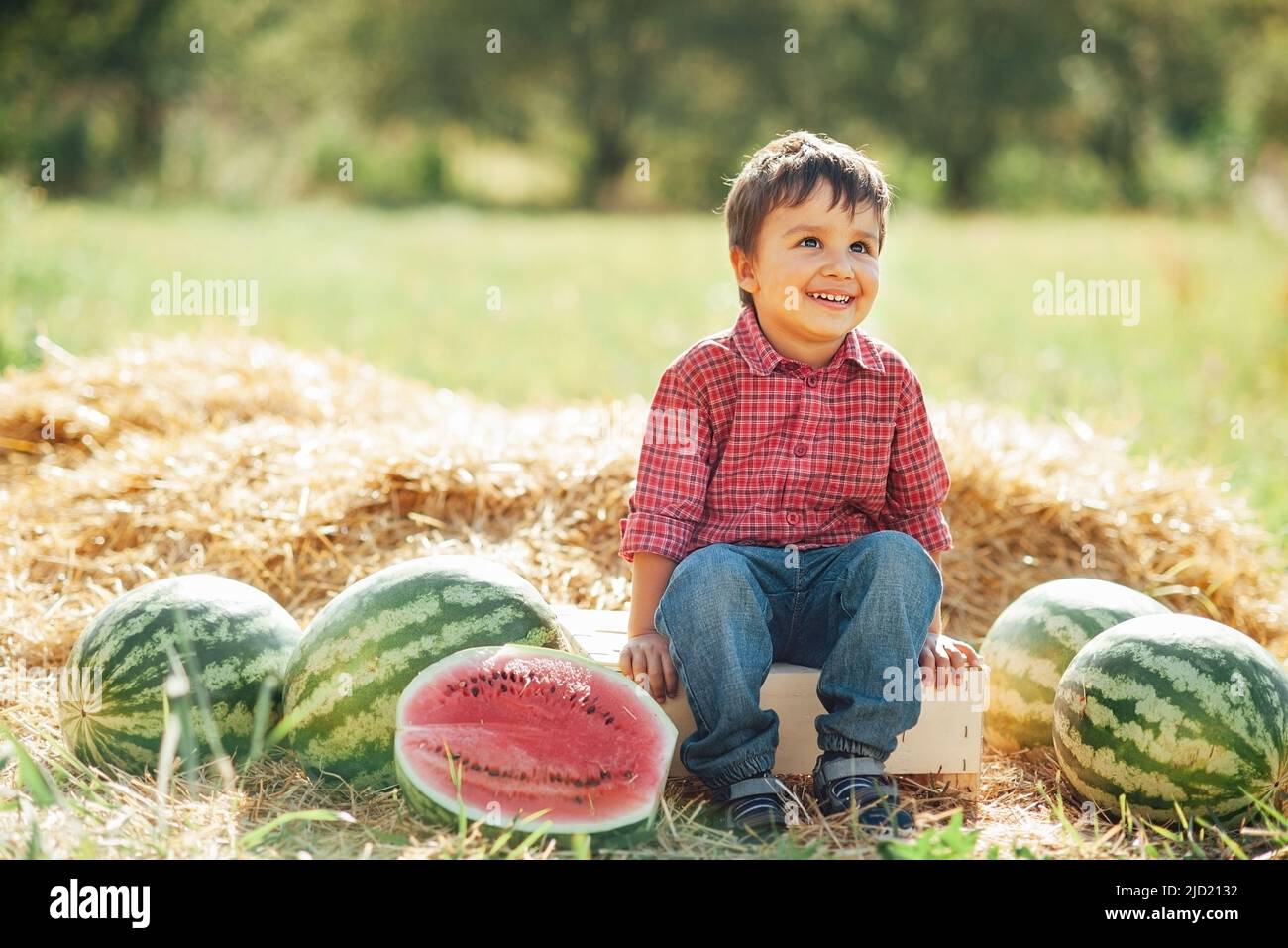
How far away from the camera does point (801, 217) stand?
333 centimetres

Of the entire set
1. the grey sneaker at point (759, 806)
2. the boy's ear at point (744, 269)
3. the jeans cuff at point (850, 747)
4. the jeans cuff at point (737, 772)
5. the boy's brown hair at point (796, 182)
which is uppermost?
the boy's brown hair at point (796, 182)

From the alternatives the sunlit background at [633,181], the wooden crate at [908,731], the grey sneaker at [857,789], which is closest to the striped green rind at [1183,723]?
the wooden crate at [908,731]

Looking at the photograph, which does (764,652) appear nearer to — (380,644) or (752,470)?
(752,470)

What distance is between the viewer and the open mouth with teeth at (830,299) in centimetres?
333

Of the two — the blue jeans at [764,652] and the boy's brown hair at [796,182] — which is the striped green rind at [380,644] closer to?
the blue jeans at [764,652]

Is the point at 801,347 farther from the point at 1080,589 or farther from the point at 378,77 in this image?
the point at 378,77

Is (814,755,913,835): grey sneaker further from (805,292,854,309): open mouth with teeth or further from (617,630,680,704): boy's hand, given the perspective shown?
(805,292,854,309): open mouth with teeth

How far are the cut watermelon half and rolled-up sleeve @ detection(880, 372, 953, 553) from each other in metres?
0.99

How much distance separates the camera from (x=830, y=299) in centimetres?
334

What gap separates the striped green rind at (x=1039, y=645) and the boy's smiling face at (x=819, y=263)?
40.8 inches

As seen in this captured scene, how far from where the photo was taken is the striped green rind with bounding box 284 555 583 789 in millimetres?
3090

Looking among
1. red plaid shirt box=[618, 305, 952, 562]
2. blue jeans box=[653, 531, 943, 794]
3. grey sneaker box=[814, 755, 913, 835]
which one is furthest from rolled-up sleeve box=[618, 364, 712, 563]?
grey sneaker box=[814, 755, 913, 835]

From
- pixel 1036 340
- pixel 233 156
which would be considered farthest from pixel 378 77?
pixel 1036 340

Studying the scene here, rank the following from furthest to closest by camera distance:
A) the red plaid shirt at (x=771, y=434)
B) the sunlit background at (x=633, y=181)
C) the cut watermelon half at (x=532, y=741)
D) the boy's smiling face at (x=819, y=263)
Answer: the sunlit background at (x=633, y=181), the red plaid shirt at (x=771, y=434), the boy's smiling face at (x=819, y=263), the cut watermelon half at (x=532, y=741)
